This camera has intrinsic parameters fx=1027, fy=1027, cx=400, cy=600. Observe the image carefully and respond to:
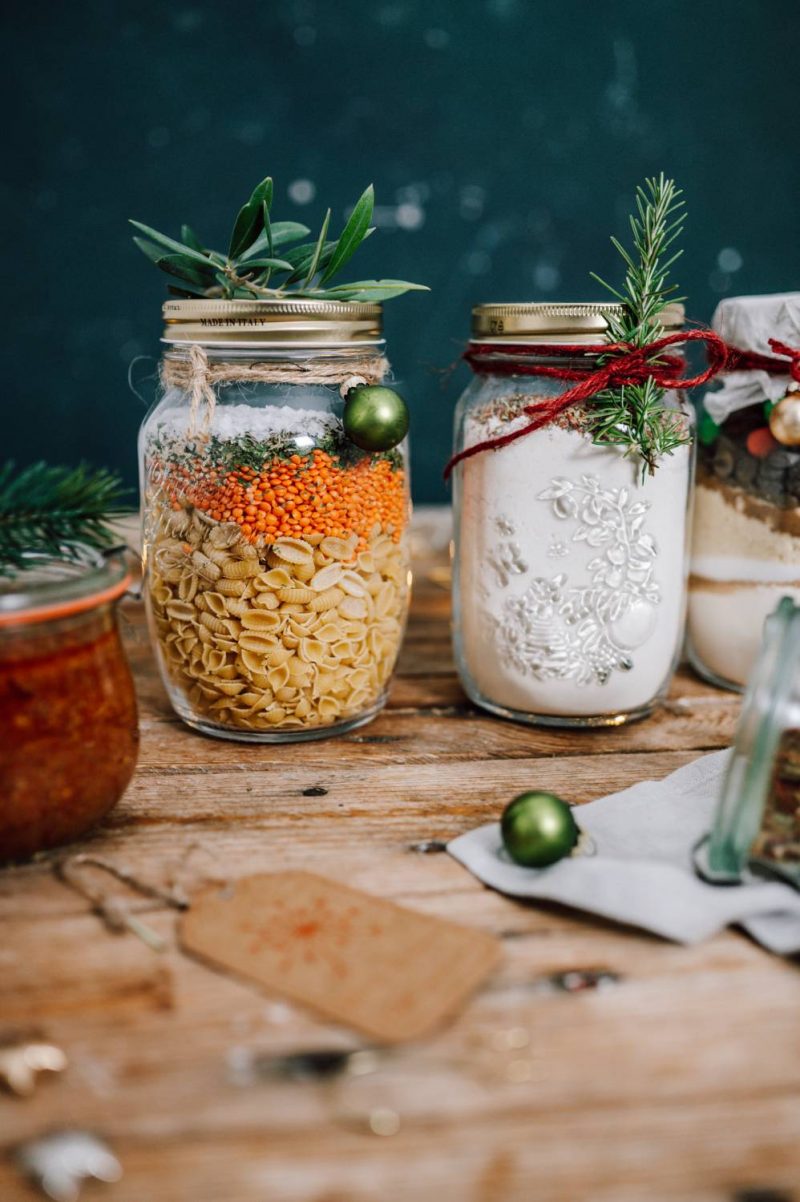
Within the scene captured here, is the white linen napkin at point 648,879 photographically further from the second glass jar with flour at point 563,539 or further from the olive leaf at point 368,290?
the olive leaf at point 368,290

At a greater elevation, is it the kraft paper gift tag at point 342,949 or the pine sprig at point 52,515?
the pine sprig at point 52,515

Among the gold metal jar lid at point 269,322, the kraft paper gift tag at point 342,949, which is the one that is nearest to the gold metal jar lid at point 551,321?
the gold metal jar lid at point 269,322

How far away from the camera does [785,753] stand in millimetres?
572

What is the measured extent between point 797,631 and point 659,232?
378mm

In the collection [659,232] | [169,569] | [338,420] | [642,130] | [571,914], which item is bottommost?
[571,914]

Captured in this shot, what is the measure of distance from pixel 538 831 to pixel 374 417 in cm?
32

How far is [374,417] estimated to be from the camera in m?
0.75

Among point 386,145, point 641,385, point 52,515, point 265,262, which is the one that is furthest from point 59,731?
point 386,145

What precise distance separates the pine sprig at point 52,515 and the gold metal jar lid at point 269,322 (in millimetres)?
134

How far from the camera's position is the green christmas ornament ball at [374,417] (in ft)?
2.47

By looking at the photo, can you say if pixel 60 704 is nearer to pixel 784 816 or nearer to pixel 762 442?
pixel 784 816

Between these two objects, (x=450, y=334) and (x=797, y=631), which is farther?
(x=450, y=334)

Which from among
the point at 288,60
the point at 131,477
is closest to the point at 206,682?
the point at 131,477

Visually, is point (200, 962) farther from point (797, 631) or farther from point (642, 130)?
point (642, 130)
